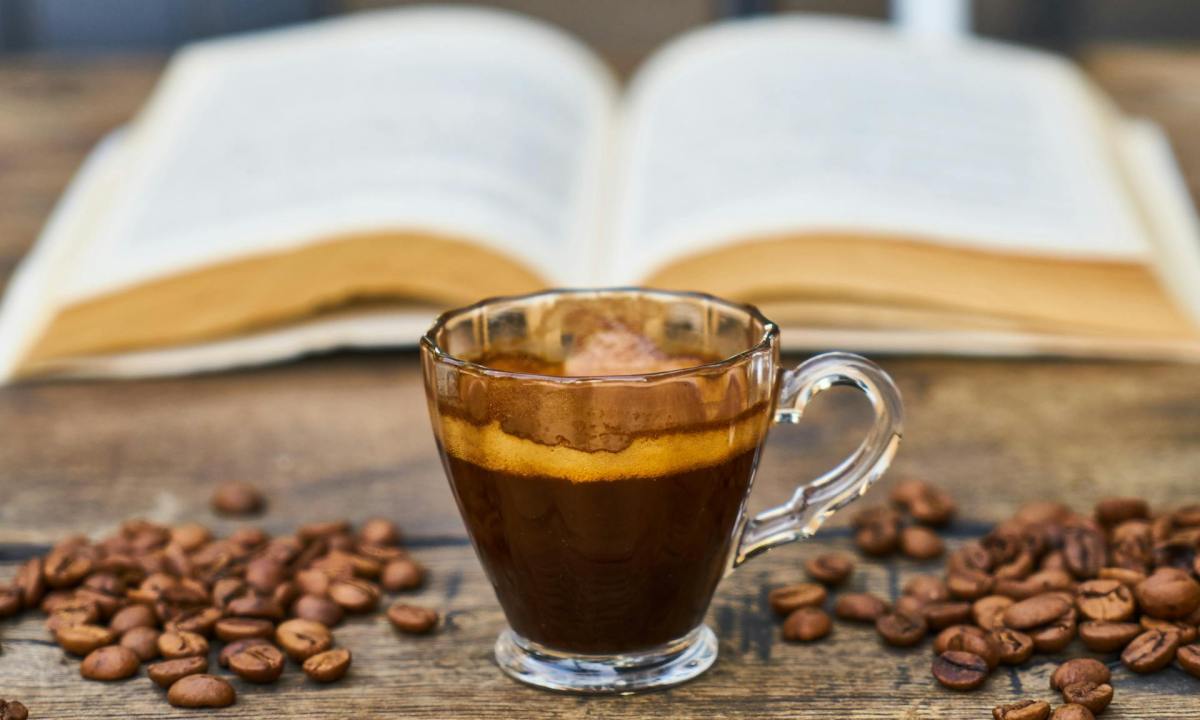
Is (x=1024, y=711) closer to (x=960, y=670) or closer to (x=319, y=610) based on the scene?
(x=960, y=670)

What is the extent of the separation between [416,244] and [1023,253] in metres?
0.52

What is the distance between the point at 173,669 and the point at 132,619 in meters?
0.07

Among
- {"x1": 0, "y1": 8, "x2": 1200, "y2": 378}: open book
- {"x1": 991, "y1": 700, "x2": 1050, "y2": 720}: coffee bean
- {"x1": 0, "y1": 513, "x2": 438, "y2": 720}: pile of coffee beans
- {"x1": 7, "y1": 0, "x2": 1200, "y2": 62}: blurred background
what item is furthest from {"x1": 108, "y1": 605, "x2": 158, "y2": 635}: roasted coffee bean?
{"x1": 7, "y1": 0, "x2": 1200, "y2": 62}: blurred background

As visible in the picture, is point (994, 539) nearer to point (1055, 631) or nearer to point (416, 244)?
point (1055, 631)

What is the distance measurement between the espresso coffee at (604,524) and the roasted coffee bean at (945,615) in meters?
0.11

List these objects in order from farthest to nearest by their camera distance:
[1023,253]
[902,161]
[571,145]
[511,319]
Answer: [571,145] < [902,161] < [1023,253] < [511,319]

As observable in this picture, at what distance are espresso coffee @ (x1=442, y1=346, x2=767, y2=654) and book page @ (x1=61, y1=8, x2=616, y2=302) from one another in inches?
22.3

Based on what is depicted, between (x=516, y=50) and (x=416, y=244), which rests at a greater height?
(x=516, y=50)

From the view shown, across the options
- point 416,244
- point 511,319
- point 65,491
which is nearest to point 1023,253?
point 416,244

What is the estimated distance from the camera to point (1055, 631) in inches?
26.9

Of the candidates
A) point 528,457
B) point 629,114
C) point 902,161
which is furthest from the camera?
point 629,114

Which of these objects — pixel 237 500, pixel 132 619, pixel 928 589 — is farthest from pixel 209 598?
pixel 928 589

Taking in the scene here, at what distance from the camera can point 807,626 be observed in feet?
2.33

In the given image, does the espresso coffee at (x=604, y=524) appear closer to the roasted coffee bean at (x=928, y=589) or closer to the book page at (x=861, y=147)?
the roasted coffee bean at (x=928, y=589)
